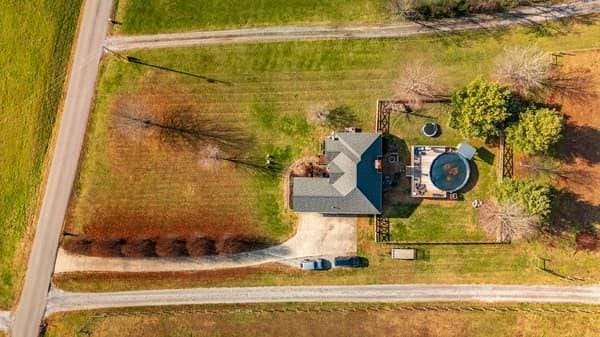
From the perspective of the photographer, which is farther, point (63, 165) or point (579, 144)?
point (63, 165)

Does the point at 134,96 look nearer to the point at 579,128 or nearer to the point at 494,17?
the point at 494,17

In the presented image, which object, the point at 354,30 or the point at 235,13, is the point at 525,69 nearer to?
the point at 354,30

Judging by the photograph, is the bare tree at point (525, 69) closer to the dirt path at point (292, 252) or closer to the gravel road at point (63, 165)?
Answer: the dirt path at point (292, 252)

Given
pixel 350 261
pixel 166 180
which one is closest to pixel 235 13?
pixel 166 180

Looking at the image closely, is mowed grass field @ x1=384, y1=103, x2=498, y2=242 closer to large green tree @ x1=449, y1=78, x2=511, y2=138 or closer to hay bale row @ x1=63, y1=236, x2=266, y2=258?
large green tree @ x1=449, y1=78, x2=511, y2=138

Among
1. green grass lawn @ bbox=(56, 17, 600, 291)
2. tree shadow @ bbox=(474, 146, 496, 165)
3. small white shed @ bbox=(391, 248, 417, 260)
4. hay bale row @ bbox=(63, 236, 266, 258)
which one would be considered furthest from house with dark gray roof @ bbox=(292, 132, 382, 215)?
tree shadow @ bbox=(474, 146, 496, 165)

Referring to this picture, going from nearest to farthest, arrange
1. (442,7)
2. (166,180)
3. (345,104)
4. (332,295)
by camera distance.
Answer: (442,7) < (332,295) < (345,104) < (166,180)

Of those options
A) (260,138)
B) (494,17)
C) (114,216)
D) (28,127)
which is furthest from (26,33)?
(494,17)
